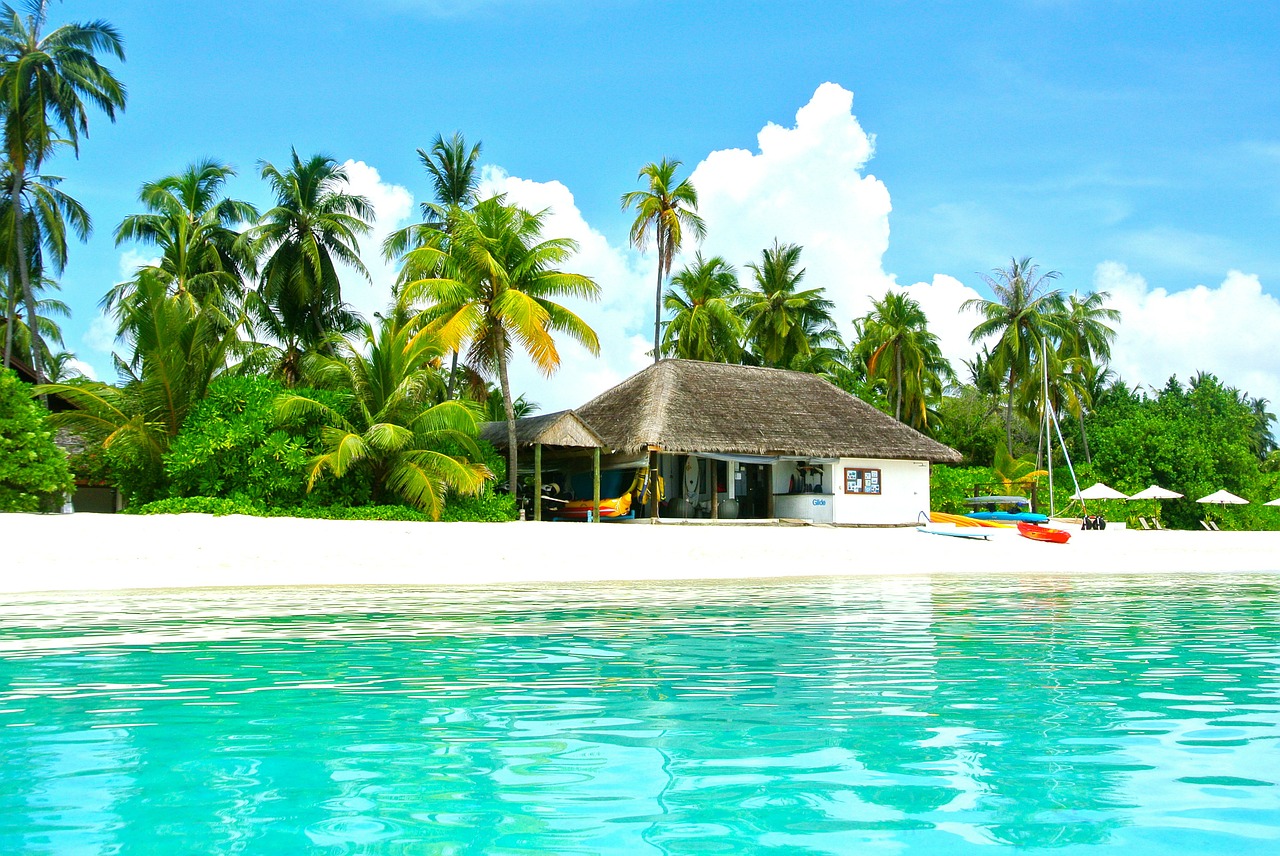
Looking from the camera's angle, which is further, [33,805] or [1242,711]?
[1242,711]

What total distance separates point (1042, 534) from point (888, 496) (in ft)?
19.7

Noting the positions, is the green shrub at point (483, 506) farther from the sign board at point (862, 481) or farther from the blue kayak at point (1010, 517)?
the blue kayak at point (1010, 517)

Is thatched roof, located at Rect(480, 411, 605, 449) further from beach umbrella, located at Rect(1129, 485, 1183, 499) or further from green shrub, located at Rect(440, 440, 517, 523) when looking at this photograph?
beach umbrella, located at Rect(1129, 485, 1183, 499)

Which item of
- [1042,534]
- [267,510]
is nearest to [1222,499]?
[1042,534]

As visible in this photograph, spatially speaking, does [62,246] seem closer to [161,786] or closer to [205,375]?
[205,375]

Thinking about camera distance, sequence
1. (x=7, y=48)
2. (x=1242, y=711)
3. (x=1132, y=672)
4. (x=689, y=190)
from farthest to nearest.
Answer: (x=689, y=190)
(x=7, y=48)
(x=1132, y=672)
(x=1242, y=711)

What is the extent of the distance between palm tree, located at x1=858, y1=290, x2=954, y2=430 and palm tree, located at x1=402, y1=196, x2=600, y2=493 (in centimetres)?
2044

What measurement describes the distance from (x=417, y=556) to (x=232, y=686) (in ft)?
32.7

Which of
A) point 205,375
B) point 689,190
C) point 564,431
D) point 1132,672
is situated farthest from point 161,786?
point 689,190

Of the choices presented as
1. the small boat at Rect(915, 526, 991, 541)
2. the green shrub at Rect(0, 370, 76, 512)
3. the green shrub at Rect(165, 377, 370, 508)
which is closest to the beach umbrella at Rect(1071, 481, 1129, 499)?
the small boat at Rect(915, 526, 991, 541)

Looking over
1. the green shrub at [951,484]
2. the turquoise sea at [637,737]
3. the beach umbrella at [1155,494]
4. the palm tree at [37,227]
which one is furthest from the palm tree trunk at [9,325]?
the beach umbrella at [1155,494]

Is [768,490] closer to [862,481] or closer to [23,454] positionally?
[862,481]

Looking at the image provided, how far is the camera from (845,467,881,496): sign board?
26781 mm

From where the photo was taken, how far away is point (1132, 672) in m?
6.27
